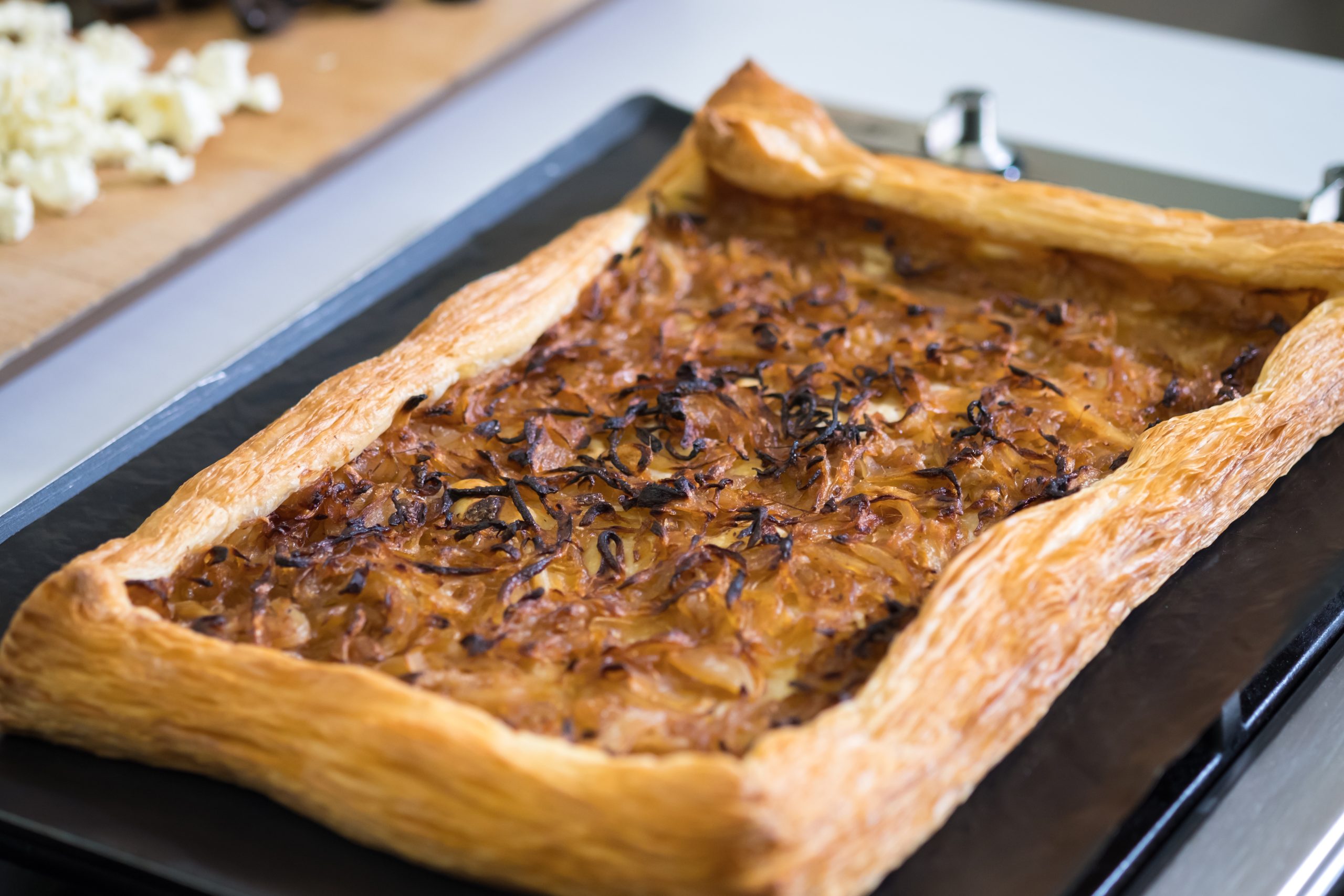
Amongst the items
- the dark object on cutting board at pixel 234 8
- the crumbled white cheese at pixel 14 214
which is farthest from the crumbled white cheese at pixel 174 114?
the dark object on cutting board at pixel 234 8

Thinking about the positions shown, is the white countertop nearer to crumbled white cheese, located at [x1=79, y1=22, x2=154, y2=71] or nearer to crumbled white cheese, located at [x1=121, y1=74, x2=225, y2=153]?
crumbled white cheese, located at [x1=121, y1=74, x2=225, y2=153]

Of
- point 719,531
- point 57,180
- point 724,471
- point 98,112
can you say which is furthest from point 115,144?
point 719,531

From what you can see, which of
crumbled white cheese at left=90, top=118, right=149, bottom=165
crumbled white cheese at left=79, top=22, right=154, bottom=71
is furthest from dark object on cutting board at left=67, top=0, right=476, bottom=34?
crumbled white cheese at left=90, top=118, right=149, bottom=165

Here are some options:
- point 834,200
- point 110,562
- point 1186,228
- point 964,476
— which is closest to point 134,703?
point 110,562

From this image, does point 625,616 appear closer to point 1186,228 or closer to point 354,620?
point 354,620

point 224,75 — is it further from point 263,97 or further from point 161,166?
point 161,166

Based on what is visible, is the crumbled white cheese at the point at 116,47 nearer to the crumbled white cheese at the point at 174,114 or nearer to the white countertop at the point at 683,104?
the crumbled white cheese at the point at 174,114
